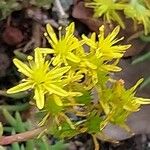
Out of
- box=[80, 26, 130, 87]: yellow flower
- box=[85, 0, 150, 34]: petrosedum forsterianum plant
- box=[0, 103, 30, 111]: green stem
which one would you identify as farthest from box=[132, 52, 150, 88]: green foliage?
box=[80, 26, 130, 87]: yellow flower

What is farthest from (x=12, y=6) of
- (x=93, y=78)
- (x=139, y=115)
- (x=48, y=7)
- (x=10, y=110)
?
(x=93, y=78)

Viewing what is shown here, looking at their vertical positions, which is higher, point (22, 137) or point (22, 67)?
point (22, 67)

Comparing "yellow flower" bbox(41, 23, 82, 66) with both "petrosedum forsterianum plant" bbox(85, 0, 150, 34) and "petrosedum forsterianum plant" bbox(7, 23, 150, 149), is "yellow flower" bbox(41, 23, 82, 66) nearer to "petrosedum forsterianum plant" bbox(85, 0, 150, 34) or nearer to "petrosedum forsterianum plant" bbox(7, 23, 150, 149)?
"petrosedum forsterianum plant" bbox(7, 23, 150, 149)

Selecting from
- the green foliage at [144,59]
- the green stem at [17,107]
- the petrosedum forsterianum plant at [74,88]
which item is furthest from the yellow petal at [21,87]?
the green foliage at [144,59]

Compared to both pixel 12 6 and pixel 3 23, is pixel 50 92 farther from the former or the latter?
pixel 3 23

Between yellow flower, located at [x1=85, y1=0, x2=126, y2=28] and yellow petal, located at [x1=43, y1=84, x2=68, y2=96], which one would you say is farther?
yellow flower, located at [x1=85, y1=0, x2=126, y2=28]

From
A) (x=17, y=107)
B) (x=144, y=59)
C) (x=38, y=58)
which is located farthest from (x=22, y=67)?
(x=144, y=59)

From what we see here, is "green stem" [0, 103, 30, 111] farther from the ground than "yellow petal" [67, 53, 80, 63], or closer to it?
closer to it

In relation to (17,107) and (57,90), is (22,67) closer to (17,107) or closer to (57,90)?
(57,90)
